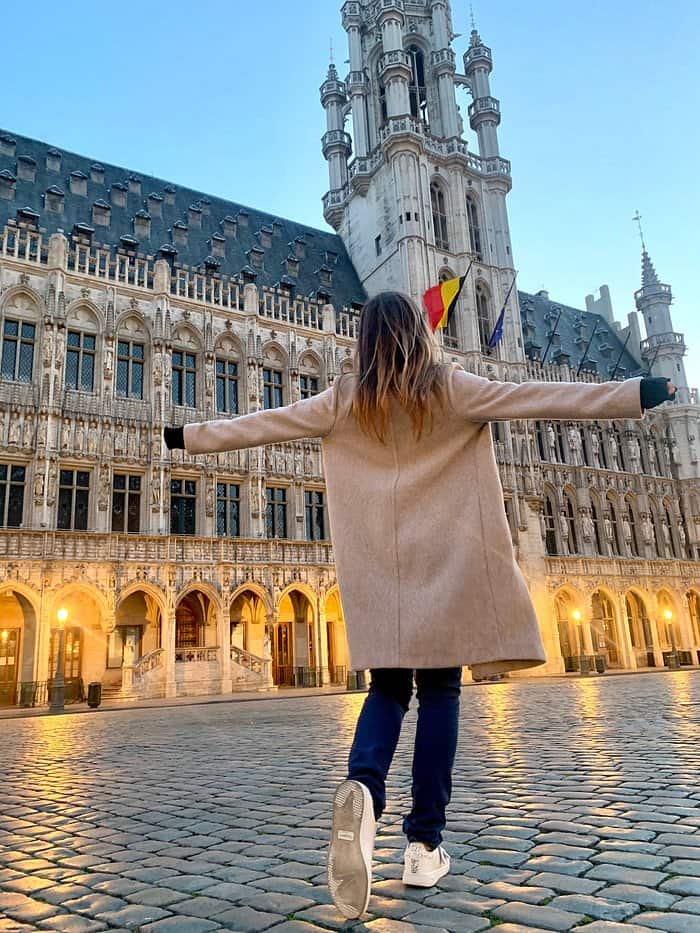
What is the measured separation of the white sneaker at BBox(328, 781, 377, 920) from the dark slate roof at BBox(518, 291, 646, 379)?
40476 millimetres

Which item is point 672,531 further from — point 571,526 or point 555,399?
point 555,399

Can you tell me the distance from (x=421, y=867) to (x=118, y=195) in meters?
33.4

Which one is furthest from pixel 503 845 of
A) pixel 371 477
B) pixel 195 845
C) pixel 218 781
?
pixel 218 781

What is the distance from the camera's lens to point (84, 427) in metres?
24.0

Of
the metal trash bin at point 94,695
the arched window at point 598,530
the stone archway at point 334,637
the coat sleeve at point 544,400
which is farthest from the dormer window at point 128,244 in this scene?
the coat sleeve at point 544,400

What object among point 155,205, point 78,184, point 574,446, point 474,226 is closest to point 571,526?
point 574,446

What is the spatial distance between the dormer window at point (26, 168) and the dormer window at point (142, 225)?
424 centimetres

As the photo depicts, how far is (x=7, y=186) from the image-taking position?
27.9 meters

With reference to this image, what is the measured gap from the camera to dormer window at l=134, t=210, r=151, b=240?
30.5 metres

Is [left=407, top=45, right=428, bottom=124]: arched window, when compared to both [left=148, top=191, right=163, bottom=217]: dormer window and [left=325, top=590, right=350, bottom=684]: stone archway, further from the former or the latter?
[left=325, top=590, right=350, bottom=684]: stone archway

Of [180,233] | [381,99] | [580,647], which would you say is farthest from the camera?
[381,99]

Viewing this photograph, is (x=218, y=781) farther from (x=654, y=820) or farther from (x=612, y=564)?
(x=612, y=564)

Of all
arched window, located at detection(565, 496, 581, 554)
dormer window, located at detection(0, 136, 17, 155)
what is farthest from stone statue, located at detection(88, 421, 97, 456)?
arched window, located at detection(565, 496, 581, 554)

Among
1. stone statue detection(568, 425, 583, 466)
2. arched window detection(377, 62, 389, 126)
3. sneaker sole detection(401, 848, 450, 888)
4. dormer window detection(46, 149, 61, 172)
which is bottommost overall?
sneaker sole detection(401, 848, 450, 888)
